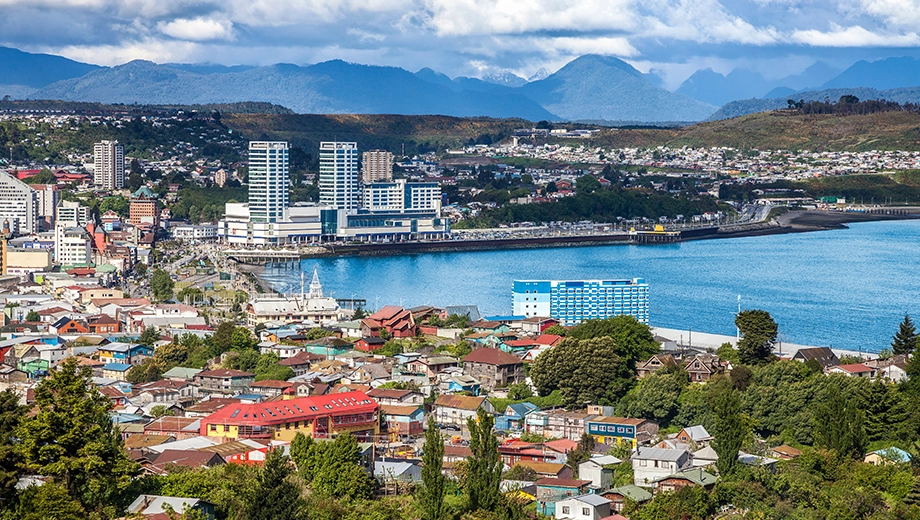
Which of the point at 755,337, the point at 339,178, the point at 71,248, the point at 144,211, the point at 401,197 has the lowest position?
the point at 755,337

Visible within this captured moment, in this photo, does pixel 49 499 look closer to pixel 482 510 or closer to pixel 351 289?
pixel 482 510

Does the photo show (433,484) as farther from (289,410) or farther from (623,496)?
(289,410)

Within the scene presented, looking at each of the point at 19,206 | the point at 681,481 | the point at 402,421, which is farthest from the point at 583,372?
the point at 19,206

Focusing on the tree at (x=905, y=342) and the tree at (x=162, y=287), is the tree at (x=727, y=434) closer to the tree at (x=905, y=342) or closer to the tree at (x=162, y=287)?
the tree at (x=905, y=342)

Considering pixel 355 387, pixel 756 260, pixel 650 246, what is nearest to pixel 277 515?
pixel 355 387

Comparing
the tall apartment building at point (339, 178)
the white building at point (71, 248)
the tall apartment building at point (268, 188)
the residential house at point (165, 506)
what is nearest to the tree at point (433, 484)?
the residential house at point (165, 506)

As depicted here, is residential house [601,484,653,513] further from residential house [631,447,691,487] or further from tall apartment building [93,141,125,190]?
tall apartment building [93,141,125,190]
